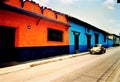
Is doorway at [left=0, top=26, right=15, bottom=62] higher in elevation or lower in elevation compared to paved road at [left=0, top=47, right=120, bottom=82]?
higher

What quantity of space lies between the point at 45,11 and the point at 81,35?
39.6 ft

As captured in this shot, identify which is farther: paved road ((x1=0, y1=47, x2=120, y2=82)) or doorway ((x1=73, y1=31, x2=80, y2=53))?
doorway ((x1=73, y1=31, x2=80, y2=53))

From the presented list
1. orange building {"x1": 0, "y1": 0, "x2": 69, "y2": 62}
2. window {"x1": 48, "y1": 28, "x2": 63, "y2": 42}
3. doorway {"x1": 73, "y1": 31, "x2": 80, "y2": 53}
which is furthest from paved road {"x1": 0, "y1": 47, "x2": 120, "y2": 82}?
doorway {"x1": 73, "y1": 31, "x2": 80, "y2": 53}

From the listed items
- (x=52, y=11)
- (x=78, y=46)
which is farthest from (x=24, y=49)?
(x=78, y=46)

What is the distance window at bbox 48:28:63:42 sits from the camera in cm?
1820

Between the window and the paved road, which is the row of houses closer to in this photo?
the window

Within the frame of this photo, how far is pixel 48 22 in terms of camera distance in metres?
17.5

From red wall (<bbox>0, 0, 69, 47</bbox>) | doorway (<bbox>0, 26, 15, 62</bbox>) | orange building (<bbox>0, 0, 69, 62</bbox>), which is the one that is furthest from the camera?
red wall (<bbox>0, 0, 69, 47</bbox>)

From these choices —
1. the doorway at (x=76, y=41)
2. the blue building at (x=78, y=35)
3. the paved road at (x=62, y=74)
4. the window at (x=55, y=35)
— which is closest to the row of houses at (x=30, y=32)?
the window at (x=55, y=35)

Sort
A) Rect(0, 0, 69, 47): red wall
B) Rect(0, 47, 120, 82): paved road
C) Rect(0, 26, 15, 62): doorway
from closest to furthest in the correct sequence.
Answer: Rect(0, 47, 120, 82): paved road < Rect(0, 26, 15, 62): doorway < Rect(0, 0, 69, 47): red wall

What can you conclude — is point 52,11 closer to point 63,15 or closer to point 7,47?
point 63,15

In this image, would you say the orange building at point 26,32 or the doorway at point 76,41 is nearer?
the orange building at point 26,32

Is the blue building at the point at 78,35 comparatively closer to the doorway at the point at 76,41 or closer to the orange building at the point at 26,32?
the doorway at the point at 76,41

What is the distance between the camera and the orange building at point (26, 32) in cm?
1219
